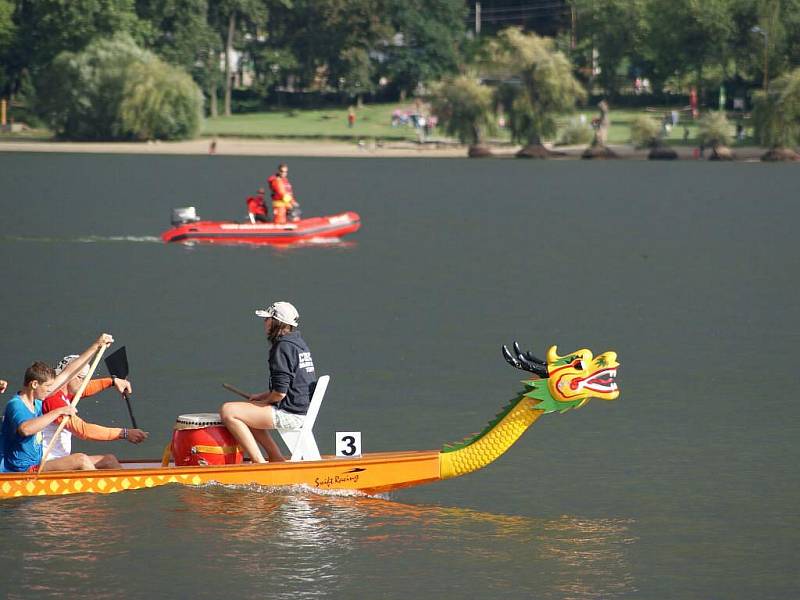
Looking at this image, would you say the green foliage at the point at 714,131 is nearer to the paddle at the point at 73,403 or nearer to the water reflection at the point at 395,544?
the water reflection at the point at 395,544

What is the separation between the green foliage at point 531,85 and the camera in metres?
106

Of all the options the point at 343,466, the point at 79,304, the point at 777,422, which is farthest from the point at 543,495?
the point at 79,304

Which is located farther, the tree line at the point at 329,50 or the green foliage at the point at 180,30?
the green foliage at the point at 180,30

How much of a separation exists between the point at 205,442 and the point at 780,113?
91404mm

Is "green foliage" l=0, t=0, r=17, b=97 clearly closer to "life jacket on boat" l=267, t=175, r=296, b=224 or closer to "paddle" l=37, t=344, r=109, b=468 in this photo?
"life jacket on boat" l=267, t=175, r=296, b=224

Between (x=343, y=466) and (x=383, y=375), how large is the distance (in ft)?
33.9

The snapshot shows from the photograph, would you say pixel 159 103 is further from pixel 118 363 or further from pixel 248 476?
pixel 248 476

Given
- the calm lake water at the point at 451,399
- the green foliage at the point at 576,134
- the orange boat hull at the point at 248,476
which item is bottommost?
the calm lake water at the point at 451,399

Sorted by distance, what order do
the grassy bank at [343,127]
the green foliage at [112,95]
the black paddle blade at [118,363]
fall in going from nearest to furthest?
the black paddle blade at [118,363]
the green foliage at [112,95]
the grassy bank at [343,127]

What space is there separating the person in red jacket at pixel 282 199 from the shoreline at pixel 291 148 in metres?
61.5

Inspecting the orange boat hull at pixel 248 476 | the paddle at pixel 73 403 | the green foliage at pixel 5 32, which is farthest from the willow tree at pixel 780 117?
the paddle at pixel 73 403

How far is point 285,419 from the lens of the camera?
1761 centimetres

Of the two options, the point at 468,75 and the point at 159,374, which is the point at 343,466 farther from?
the point at 468,75

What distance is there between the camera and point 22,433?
17328 millimetres
